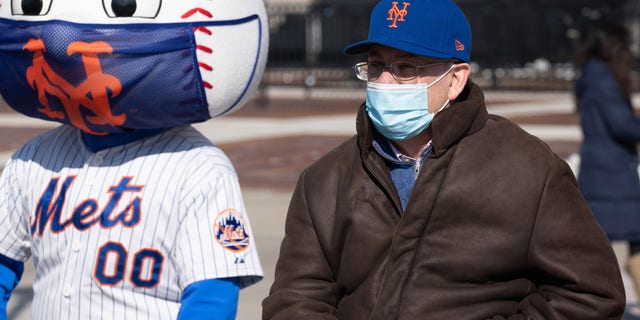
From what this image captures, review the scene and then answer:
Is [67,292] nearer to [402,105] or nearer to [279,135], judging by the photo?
[402,105]

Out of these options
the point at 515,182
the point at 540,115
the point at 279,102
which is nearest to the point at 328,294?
the point at 515,182

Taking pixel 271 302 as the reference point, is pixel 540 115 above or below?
below

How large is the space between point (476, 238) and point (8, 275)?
54.0 inches

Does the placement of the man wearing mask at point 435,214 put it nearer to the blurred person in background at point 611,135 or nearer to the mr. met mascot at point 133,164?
the mr. met mascot at point 133,164

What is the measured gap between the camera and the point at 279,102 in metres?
25.6

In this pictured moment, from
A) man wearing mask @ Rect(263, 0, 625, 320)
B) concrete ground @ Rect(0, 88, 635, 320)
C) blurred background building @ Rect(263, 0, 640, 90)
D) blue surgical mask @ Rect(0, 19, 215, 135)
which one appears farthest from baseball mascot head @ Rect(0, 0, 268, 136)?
blurred background building @ Rect(263, 0, 640, 90)

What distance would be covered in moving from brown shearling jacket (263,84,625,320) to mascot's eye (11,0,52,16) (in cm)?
96

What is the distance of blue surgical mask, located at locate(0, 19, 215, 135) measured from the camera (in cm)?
323

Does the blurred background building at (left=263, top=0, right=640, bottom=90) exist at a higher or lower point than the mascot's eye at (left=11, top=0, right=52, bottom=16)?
lower

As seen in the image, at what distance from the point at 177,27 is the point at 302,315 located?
0.83 m

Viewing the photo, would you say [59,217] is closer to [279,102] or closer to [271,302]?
[271,302]

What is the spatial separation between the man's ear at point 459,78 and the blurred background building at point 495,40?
2322cm

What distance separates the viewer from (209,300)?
10.4 ft

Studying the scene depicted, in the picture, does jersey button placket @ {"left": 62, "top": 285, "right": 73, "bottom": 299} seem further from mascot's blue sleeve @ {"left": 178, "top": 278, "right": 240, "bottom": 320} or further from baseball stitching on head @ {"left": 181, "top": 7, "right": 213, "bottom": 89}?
baseball stitching on head @ {"left": 181, "top": 7, "right": 213, "bottom": 89}
